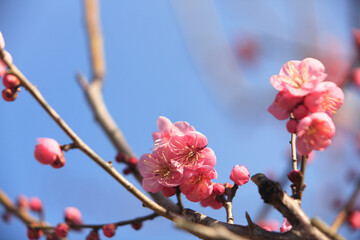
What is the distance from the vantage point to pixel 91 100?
2297 millimetres

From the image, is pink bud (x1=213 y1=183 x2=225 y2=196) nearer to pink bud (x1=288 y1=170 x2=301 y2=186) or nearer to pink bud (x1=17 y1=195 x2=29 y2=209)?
pink bud (x1=288 y1=170 x2=301 y2=186)

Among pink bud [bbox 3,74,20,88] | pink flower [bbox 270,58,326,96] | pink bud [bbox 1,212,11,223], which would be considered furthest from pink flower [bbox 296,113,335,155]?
pink bud [bbox 1,212,11,223]

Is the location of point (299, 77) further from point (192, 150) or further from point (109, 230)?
point (109, 230)

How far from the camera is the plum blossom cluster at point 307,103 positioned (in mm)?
1177

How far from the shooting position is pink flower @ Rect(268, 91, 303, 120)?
123cm

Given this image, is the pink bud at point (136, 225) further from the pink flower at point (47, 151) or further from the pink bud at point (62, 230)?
the pink flower at point (47, 151)

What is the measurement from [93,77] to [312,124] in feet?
5.73

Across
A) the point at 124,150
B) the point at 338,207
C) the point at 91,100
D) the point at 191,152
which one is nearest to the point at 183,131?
the point at 191,152

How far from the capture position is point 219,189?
53.2 inches

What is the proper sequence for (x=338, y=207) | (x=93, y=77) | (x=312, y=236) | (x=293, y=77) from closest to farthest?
(x=312, y=236), (x=293, y=77), (x=93, y=77), (x=338, y=207)

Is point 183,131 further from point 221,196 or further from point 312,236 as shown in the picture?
point 312,236

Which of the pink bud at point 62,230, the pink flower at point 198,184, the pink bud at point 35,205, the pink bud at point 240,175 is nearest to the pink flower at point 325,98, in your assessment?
the pink bud at point 240,175

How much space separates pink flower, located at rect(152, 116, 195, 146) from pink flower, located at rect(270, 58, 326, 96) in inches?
14.8

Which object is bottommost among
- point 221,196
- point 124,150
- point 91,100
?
point 221,196
